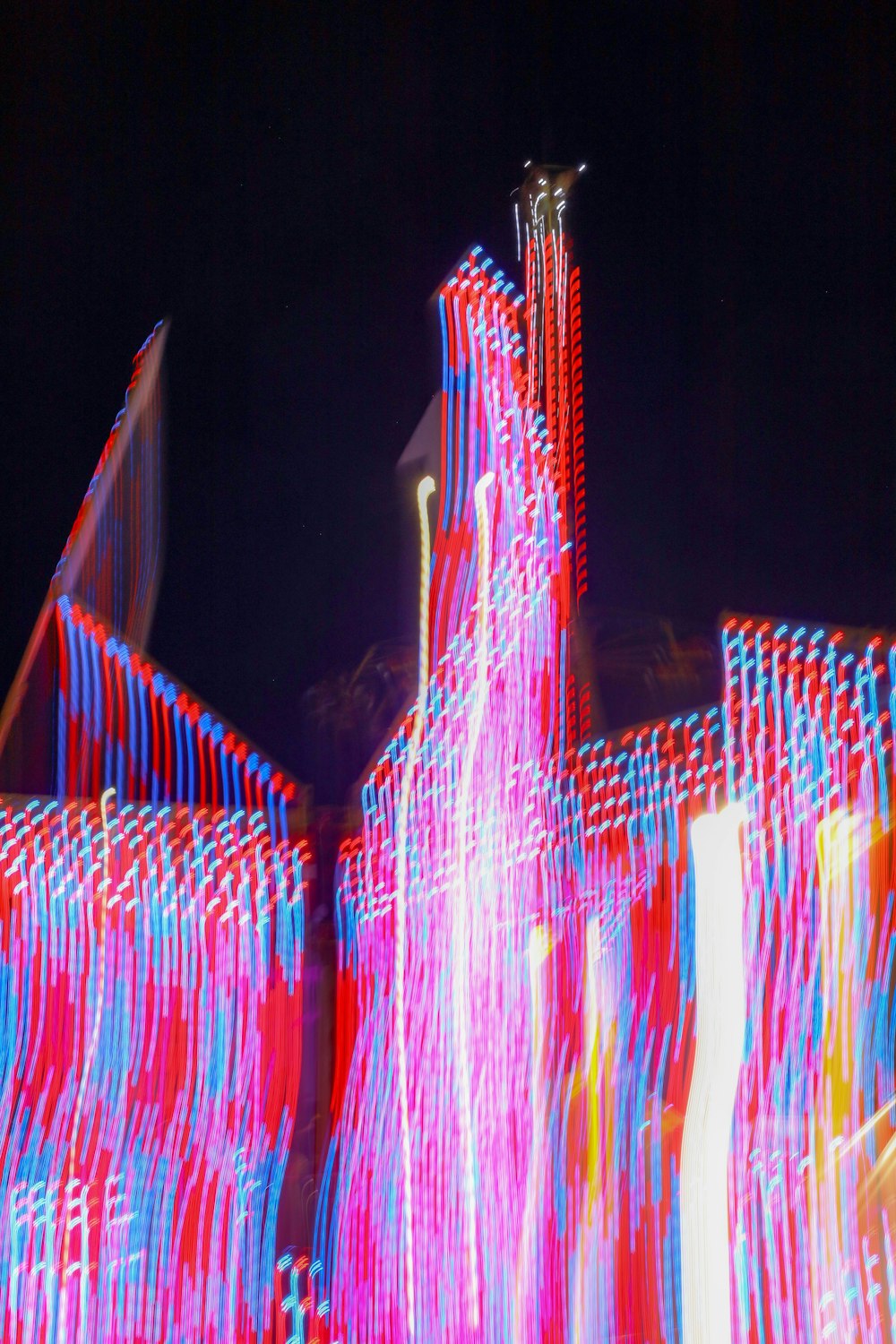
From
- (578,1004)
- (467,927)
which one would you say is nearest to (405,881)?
(467,927)

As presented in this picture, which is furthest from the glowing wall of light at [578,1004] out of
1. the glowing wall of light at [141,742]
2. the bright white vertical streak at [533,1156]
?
the glowing wall of light at [141,742]

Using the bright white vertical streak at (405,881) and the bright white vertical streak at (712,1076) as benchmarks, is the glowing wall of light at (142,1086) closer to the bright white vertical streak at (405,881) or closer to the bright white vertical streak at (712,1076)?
the bright white vertical streak at (405,881)

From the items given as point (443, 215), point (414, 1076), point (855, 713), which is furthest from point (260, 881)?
point (443, 215)

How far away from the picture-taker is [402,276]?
5.11 feet

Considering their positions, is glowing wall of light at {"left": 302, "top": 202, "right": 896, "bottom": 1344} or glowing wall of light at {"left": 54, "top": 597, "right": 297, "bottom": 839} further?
glowing wall of light at {"left": 54, "top": 597, "right": 297, "bottom": 839}

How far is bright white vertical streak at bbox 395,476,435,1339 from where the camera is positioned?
51.0 inches

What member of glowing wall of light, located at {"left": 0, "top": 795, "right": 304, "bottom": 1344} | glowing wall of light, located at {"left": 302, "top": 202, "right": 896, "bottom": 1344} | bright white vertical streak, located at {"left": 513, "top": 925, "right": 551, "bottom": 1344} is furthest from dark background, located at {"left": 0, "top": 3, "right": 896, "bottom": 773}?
bright white vertical streak, located at {"left": 513, "top": 925, "right": 551, "bottom": 1344}

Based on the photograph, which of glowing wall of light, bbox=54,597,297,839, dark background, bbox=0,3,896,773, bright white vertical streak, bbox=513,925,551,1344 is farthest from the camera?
dark background, bbox=0,3,896,773

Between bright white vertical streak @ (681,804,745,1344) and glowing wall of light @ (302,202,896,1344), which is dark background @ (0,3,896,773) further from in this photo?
bright white vertical streak @ (681,804,745,1344)

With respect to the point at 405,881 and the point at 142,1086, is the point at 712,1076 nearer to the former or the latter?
the point at 405,881

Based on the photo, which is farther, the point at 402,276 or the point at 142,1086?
the point at 402,276

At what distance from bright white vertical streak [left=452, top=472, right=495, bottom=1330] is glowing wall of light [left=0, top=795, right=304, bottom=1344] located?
19 centimetres

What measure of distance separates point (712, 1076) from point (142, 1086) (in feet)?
2.14

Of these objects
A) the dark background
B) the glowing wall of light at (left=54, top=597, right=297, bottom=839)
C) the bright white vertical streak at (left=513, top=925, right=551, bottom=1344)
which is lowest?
the bright white vertical streak at (left=513, top=925, right=551, bottom=1344)
